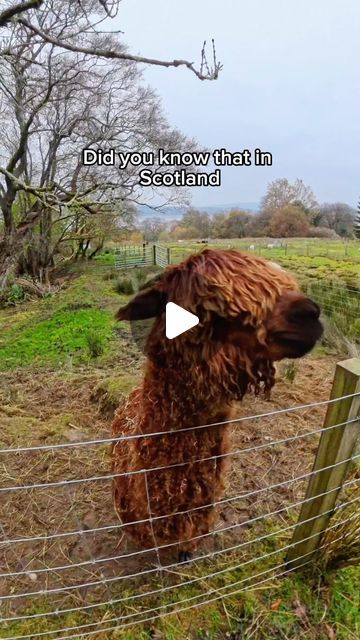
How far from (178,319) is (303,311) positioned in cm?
42

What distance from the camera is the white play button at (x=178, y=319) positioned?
1.36 metres

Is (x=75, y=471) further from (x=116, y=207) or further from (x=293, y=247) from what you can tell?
(x=116, y=207)

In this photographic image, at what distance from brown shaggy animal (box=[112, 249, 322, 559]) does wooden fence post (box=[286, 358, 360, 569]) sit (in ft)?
1.35

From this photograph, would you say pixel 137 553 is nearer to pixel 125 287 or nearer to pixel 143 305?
pixel 143 305

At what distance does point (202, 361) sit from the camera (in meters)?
1.44

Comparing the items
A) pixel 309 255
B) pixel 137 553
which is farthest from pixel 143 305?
pixel 309 255

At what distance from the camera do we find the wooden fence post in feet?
5.76

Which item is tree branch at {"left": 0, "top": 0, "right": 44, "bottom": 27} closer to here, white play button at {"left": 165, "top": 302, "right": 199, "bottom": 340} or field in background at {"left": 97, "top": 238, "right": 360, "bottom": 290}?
field in background at {"left": 97, "top": 238, "right": 360, "bottom": 290}

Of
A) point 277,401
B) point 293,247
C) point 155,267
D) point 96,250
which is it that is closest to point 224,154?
point 277,401

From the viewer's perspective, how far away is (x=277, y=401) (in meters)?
4.19

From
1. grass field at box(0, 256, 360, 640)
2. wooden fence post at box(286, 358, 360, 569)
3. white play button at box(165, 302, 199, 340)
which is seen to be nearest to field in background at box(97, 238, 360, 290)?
grass field at box(0, 256, 360, 640)

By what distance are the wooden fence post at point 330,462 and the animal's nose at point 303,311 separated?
1.67ft

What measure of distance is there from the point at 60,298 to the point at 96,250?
10.3 metres

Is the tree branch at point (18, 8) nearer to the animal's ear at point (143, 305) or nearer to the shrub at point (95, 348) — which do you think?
the shrub at point (95, 348)
